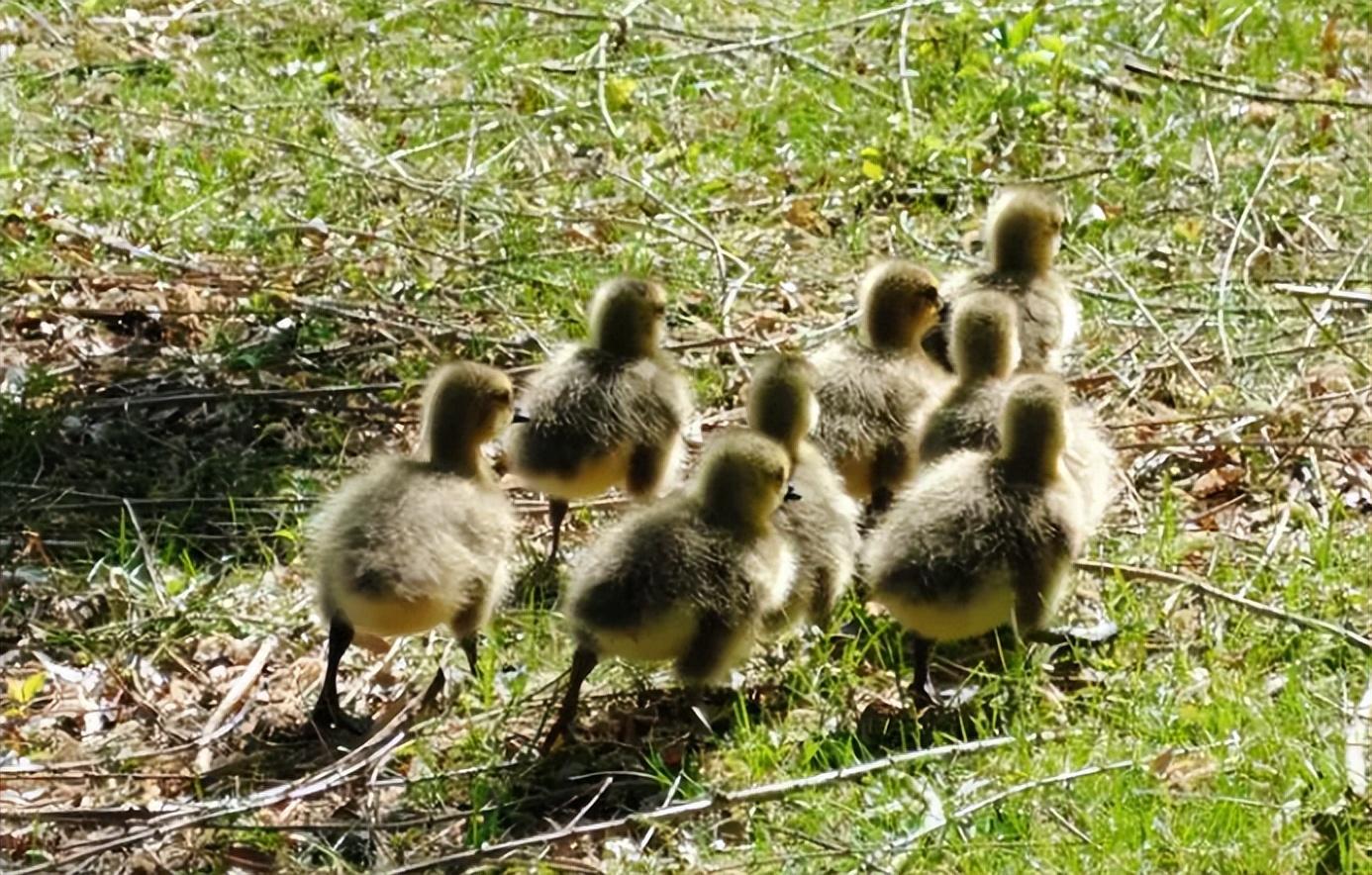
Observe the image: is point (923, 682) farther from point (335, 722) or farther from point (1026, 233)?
point (1026, 233)

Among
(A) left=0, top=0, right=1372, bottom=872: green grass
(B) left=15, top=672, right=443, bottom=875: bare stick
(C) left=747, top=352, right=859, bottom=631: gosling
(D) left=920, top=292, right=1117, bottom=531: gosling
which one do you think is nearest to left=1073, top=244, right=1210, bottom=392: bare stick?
(A) left=0, top=0, right=1372, bottom=872: green grass

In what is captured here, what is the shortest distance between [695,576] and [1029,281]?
2.05 m

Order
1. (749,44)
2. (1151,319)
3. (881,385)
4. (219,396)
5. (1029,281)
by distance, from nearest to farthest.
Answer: (881,385) → (1029,281) → (219,396) → (1151,319) → (749,44)

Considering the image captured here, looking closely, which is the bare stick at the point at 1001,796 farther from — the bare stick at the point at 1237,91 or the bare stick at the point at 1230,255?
the bare stick at the point at 1237,91

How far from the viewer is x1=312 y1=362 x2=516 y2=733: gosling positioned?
5.01 metres

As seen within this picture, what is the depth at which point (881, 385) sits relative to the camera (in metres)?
6.01

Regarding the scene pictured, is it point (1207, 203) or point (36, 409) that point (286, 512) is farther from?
point (1207, 203)

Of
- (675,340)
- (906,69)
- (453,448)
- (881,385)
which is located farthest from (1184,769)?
(906,69)

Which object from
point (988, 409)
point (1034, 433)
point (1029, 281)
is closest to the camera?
point (1034, 433)

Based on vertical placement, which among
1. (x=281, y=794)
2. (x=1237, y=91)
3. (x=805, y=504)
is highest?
(x=805, y=504)

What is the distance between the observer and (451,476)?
17.7ft

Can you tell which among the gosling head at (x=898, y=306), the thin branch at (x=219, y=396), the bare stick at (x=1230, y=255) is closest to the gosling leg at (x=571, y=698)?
the gosling head at (x=898, y=306)

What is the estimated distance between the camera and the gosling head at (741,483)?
5.09 metres

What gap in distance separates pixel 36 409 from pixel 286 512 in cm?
99
